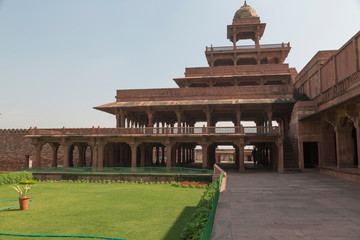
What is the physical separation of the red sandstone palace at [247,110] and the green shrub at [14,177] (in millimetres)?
3023

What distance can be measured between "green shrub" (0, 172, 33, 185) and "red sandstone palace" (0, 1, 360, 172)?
3.02 metres

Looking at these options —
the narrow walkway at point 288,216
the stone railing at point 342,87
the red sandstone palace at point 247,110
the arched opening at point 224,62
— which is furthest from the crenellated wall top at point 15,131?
the stone railing at point 342,87

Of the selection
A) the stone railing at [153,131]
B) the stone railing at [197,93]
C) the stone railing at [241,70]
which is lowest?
the stone railing at [153,131]

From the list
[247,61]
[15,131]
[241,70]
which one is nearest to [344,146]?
[241,70]

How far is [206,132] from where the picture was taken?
22.4 meters

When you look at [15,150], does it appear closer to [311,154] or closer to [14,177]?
Answer: [14,177]

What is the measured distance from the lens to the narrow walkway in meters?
5.49

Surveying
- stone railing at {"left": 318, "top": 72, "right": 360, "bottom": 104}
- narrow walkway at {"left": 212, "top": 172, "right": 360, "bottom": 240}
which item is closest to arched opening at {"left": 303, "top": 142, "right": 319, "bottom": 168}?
stone railing at {"left": 318, "top": 72, "right": 360, "bottom": 104}

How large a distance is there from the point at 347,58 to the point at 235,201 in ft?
43.4

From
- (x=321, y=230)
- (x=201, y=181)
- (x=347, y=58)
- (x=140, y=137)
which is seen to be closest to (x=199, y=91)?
(x=140, y=137)

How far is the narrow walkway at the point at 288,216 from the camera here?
18.0 ft

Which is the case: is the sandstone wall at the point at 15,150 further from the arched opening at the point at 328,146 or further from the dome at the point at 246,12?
the arched opening at the point at 328,146

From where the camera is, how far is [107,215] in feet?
33.3

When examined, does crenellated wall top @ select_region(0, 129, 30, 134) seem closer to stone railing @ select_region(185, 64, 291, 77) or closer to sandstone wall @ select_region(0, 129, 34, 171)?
sandstone wall @ select_region(0, 129, 34, 171)
